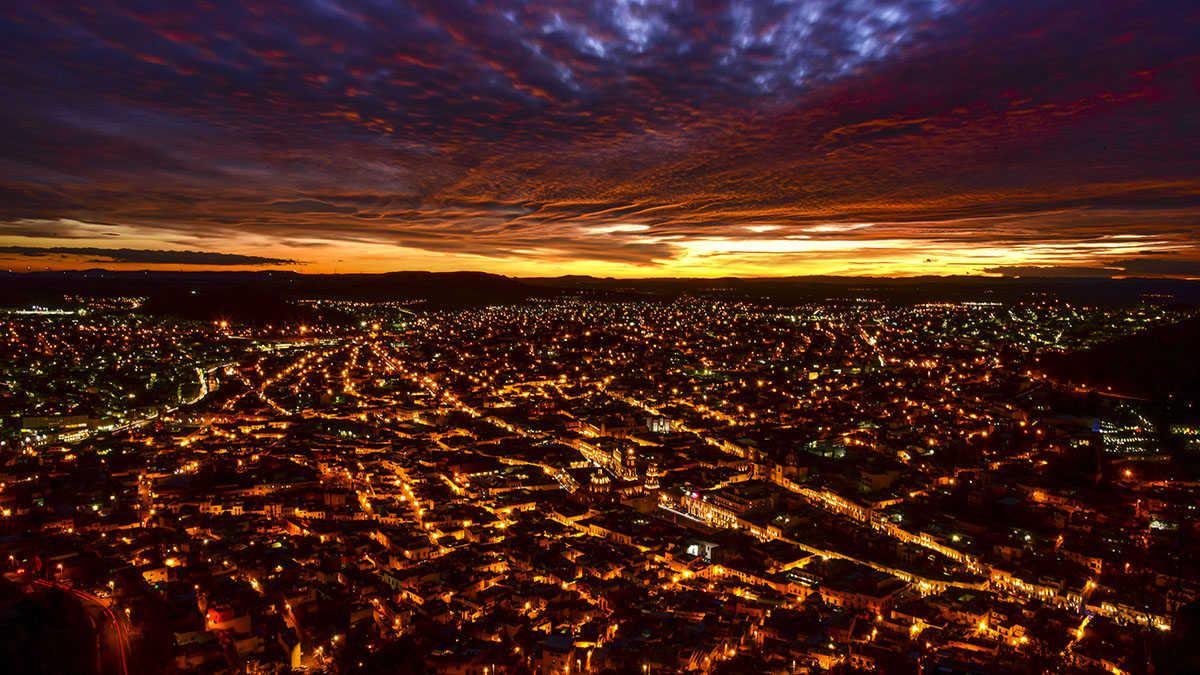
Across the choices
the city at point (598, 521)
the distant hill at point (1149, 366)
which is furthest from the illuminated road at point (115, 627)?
the distant hill at point (1149, 366)

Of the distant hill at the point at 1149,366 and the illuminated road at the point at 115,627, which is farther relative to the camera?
the distant hill at the point at 1149,366

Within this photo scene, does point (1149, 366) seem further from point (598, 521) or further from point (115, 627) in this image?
point (115, 627)

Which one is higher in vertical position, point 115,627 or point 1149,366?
point 1149,366

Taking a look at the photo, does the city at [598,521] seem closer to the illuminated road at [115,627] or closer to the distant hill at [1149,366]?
the illuminated road at [115,627]

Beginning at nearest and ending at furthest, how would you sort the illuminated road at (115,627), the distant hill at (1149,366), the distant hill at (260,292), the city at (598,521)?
1. the illuminated road at (115,627)
2. the city at (598,521)
3. the distant hill at (1149,366)
4. the distant hill at (260,292)

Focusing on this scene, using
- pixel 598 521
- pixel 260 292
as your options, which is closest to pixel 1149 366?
pixel 598 521

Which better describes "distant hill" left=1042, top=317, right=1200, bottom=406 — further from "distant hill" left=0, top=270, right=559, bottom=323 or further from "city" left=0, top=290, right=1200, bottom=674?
"distant hill" left=0, top=270, right=559, bottom=323

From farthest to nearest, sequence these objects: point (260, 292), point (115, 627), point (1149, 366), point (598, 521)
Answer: point (260, 292), point (1149, 366), point (598, 521), point (115, 627)
